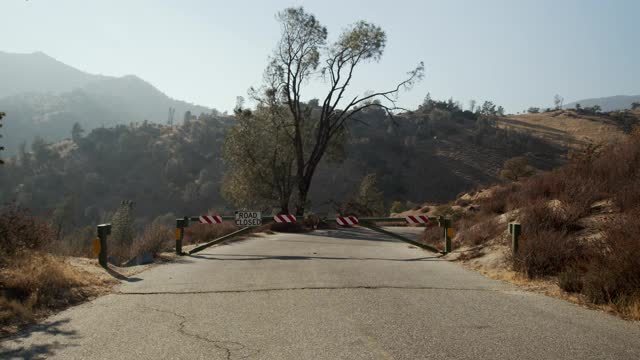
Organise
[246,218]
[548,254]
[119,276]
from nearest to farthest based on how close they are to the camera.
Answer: [548,254] → [119,276] → [246,218]

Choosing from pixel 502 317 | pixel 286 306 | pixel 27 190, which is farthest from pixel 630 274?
pixel 27 190

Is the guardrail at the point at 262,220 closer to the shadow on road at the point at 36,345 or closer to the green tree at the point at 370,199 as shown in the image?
the shadow on road at the point at 36,345

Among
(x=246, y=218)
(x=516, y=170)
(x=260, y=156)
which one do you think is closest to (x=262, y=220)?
(x=246, y=218)

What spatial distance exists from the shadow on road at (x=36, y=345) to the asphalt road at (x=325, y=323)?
13mm

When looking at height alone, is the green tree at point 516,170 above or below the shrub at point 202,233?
above

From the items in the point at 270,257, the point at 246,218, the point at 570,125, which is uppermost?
the point at 570,125

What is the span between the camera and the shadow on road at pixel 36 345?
5422 millimetres

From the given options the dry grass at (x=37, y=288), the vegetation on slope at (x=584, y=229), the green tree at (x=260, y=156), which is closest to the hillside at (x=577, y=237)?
the vegetation on slope at (x=584, y=229)

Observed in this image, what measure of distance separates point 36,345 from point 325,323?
10.6ft

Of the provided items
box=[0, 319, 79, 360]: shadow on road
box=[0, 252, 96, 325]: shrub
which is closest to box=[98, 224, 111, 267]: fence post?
box=[0, 252, 96, 325]: shrub

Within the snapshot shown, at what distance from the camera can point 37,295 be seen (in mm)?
7746

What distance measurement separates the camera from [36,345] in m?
5.79

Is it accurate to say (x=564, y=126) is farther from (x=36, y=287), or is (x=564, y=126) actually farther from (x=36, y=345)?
(x=36, y=345)

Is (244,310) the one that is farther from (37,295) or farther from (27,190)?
(27,190)
